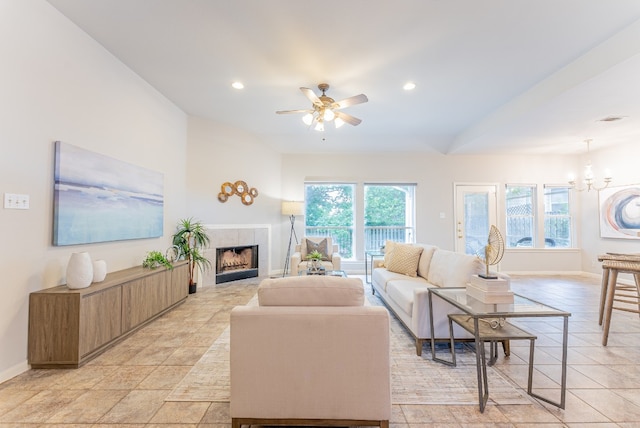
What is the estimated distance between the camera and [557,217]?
6457 mm

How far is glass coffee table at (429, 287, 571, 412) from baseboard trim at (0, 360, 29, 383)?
10.6ft

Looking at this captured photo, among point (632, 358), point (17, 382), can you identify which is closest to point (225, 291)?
point (17, 382)

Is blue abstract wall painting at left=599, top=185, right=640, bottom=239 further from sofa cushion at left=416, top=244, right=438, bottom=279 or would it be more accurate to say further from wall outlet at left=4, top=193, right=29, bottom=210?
wall outlet at left=4, top=193, right=29, bottom=210

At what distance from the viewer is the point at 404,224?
6676 millimetres

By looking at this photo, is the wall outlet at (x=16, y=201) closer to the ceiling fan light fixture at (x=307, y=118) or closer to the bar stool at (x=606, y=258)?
the ceiling fan light fixture at (x=307, y=118)

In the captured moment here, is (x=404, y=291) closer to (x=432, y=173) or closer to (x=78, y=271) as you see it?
(x=78, y=271)

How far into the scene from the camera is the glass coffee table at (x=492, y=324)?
1.79 meters

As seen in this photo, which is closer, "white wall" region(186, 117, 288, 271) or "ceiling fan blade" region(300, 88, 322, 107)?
"ceiling fan blade" region(300, 88, 322, 107)

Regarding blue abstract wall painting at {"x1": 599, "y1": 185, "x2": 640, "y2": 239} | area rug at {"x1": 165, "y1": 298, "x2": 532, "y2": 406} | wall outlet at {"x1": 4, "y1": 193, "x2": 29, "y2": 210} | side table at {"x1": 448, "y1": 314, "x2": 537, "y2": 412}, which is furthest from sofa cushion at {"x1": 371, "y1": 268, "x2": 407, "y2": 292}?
blue abstract wall painting at {"x1": 599, "y1": 185, "x2": 640, "y2": 239}

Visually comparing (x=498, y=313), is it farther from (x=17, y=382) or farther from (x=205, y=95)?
(x=205, y=95)

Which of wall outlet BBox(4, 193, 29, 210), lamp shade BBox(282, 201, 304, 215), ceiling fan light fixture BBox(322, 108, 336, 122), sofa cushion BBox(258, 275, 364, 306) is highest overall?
ceiling fan light fixture BBox(322, 108, 336, 122)

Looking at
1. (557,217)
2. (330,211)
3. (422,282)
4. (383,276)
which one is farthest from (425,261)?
(557,217)

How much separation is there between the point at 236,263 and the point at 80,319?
3447mm

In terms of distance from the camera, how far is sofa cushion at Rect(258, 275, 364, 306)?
62.8 inches
